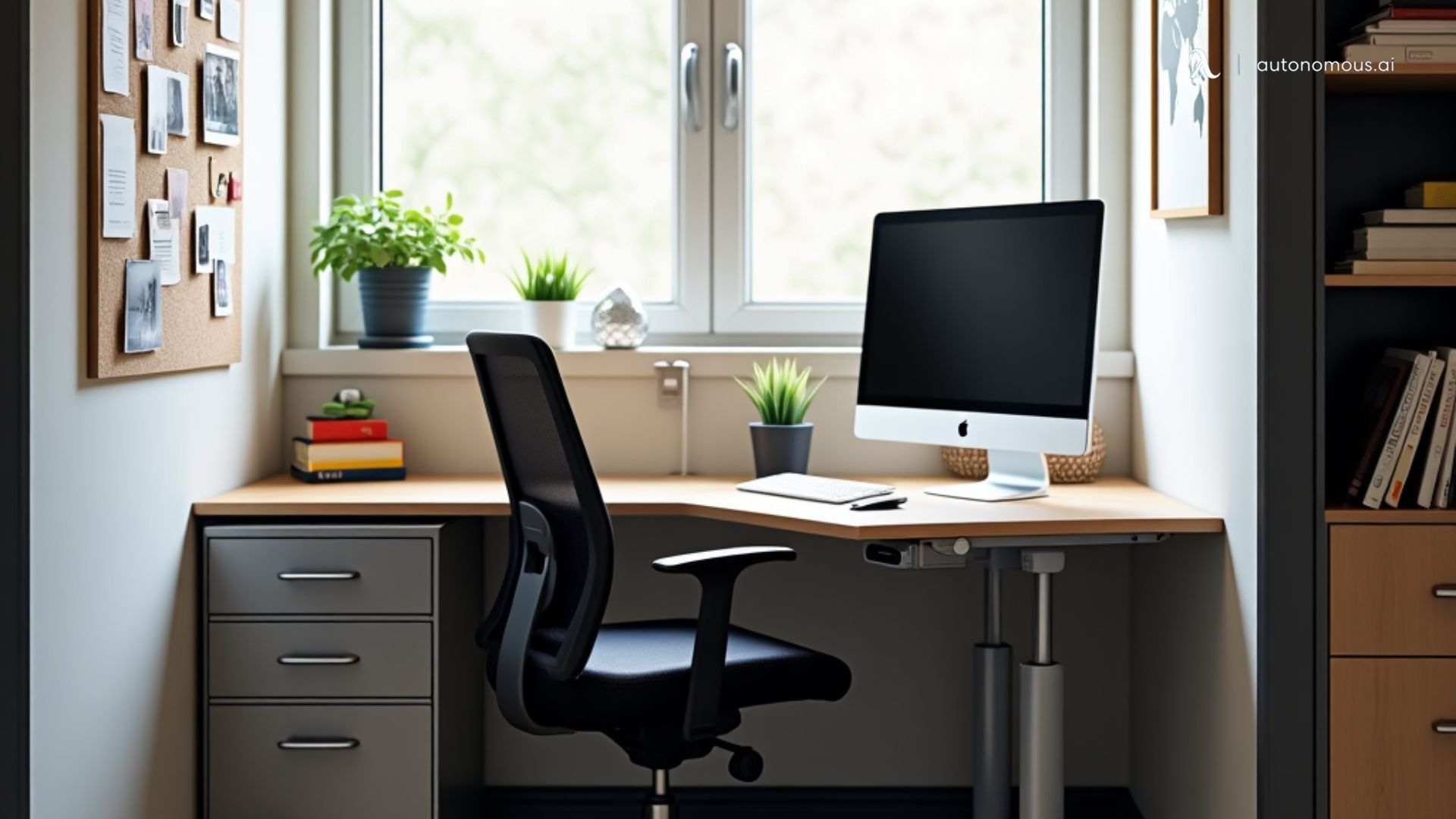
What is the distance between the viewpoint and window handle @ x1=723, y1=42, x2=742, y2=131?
3357mm

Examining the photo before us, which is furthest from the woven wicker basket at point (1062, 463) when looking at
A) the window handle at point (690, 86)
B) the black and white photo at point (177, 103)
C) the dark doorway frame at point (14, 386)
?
the dark doorway frame at point (14, 386)

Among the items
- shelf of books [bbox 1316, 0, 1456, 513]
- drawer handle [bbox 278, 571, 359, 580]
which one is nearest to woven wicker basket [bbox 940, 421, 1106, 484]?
shelf of books [bbox 1316, 0, 1456, 513]

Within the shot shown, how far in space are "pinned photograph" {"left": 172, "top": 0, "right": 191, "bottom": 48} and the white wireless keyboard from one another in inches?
50.1

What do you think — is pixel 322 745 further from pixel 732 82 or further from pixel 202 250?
pixel 732 82

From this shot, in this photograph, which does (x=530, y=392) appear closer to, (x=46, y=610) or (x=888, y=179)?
(x=46, y=610)

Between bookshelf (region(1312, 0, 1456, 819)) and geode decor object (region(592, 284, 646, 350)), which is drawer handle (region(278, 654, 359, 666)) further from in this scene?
bookshelf (region(1312, 0, 1456, 819))

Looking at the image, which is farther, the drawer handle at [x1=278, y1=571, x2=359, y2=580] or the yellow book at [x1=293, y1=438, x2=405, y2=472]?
the yellow book at [x1=293, y1=438, x2=405, y2=472]

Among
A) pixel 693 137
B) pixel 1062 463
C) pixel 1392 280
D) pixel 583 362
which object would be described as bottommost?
pixel 1062 463

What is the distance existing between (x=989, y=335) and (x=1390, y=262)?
68 cm

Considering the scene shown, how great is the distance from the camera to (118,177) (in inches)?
93.8

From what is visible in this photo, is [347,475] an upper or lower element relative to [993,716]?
upper

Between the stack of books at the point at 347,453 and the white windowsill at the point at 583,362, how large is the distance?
0.18 metres

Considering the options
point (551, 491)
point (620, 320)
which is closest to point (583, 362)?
point (620, 320)

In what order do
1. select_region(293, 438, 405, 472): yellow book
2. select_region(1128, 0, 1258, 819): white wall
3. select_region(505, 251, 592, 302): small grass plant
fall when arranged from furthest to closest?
select_region(505, 251, 592, 302): small grass plant < select_region(293, 438, 405, 472): yellow book < select_region(1128, 0, 1258, 819): white wall
